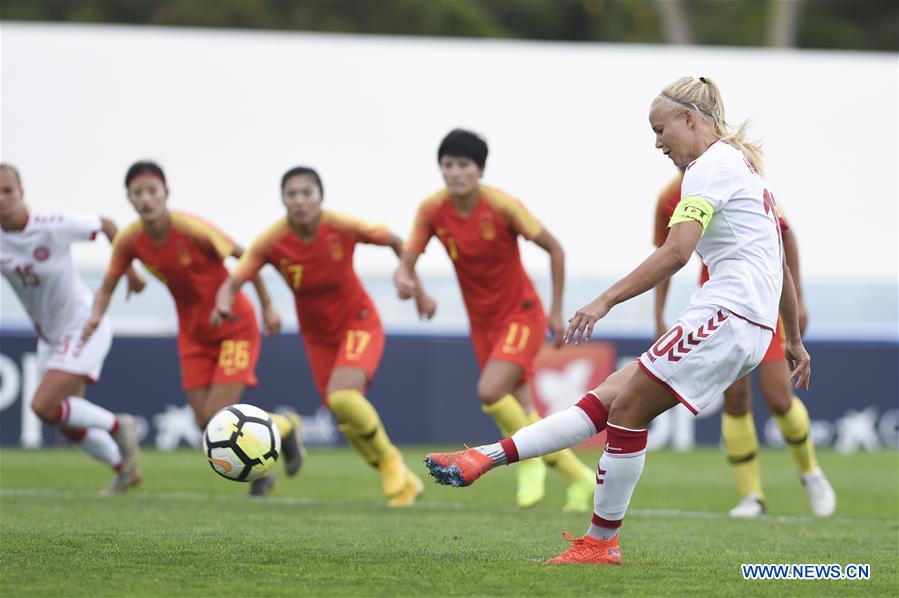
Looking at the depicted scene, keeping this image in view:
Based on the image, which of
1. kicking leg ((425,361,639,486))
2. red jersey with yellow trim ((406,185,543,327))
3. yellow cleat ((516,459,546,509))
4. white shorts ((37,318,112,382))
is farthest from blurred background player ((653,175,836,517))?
white shorts ((37,318,112,382))

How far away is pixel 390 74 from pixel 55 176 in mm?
5020

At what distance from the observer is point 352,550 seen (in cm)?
638

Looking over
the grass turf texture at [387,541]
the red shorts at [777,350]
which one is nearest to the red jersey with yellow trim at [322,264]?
the grass turf texture at [387,541]

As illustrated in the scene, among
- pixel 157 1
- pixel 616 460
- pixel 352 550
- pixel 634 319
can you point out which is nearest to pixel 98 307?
pixel 352 550

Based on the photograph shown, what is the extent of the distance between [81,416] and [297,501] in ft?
5.46

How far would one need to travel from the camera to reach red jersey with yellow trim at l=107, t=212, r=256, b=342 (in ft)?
32.6

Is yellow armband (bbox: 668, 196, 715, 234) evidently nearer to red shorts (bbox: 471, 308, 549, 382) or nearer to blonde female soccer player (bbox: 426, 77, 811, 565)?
blonde female soccer player (bbox: 426, 77, 811, 565)

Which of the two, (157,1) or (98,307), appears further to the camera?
(157,1)

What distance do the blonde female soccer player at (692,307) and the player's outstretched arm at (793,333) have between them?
17cm

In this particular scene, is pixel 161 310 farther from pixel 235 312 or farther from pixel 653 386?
pixel 653 386

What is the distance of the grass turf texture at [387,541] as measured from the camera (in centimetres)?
534

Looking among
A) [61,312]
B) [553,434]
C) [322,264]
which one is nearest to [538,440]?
[553,434]

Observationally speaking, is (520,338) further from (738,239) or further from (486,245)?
(738,239)

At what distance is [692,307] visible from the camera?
19.0ft
